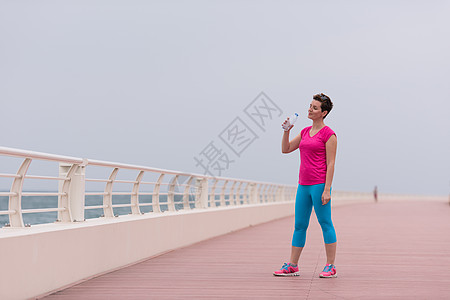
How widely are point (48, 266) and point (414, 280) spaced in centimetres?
396

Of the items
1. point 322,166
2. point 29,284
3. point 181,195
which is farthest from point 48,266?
point 181,195

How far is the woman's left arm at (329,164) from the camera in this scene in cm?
756

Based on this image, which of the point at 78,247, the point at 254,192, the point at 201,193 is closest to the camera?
the point at 78,247

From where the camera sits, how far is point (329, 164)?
764cm

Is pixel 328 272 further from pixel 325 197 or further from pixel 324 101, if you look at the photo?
pixel 324 101

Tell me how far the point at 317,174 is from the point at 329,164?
185 mm

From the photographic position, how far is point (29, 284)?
6.09m

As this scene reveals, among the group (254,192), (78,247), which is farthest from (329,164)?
(254,192)

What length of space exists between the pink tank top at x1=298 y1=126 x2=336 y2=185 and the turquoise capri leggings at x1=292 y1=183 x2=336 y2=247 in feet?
0.27

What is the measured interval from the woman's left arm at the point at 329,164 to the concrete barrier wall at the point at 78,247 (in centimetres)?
263

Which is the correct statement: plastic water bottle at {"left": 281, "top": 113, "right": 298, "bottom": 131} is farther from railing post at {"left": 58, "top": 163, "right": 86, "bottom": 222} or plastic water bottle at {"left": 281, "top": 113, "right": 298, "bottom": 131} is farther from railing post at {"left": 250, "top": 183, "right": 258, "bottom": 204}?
railing post at {"left": 250, "top": 183, "right": 258, "bottom": 204}

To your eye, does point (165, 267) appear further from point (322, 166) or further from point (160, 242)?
point (322, 166)

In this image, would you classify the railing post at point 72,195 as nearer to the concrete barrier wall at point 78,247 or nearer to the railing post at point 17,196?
the concrete barrier wall at point 78,247

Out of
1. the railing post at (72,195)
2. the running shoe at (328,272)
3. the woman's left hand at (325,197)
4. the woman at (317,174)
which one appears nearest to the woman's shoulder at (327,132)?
the woman at (317,174)
